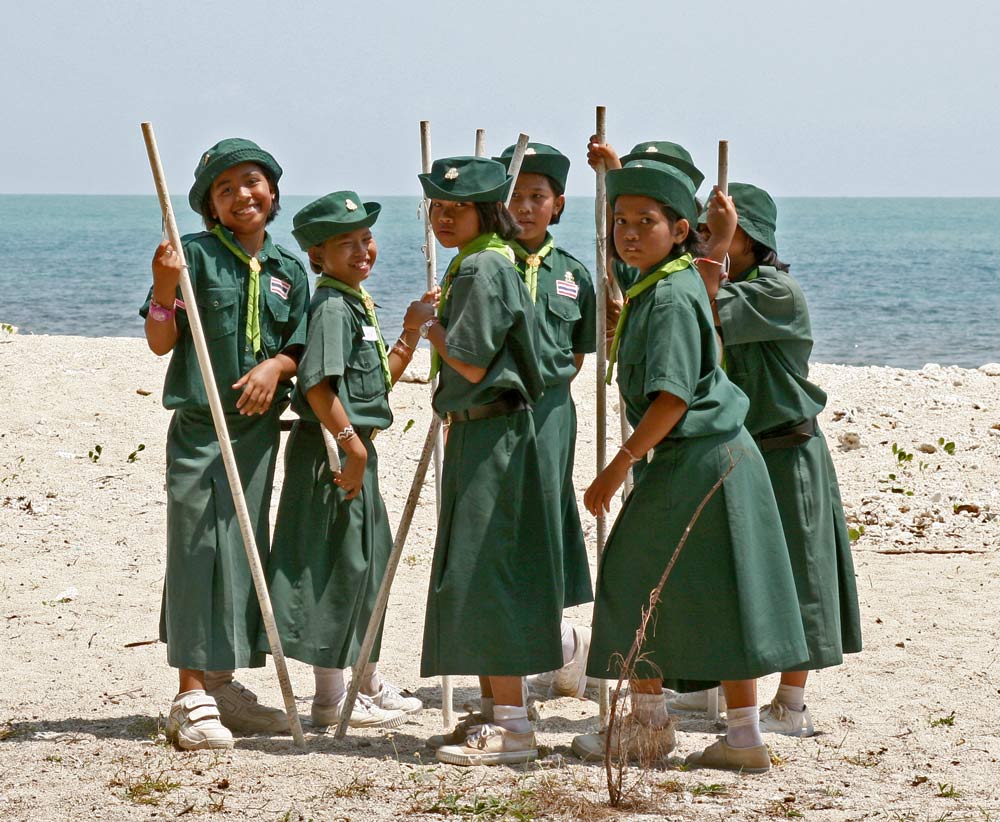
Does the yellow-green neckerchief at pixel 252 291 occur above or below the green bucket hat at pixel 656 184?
below

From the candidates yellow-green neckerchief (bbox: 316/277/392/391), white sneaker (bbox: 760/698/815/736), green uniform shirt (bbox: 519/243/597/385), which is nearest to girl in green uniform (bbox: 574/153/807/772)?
white sneaker (bbox: 760/698/815/736)

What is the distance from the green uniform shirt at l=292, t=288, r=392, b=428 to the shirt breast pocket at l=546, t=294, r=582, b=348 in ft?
2.54

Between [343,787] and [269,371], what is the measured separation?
1429 millimetres

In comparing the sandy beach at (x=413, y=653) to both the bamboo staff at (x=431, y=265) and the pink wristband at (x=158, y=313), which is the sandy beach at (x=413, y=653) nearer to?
the bamboo staff at (x=431, y=265)

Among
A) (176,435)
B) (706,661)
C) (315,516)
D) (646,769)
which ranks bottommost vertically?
(646,769)

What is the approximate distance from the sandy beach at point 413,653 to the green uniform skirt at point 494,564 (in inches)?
14.8

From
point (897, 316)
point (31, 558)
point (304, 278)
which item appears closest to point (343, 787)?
point (304, 278)

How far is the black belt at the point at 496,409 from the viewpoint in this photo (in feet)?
15.1

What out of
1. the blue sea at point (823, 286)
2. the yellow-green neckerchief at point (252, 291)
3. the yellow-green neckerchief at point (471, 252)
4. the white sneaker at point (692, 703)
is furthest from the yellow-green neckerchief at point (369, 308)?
the blue sea at point (823, 286)

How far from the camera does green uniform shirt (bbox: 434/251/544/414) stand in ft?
14.6

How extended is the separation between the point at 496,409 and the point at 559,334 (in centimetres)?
91

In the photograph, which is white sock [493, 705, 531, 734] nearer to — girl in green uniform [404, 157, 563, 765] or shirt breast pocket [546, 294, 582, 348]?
girl in green uniform [404, 157, 563, 765]

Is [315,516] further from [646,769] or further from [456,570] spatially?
[646,769]

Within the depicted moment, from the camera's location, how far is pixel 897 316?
31.1 m
